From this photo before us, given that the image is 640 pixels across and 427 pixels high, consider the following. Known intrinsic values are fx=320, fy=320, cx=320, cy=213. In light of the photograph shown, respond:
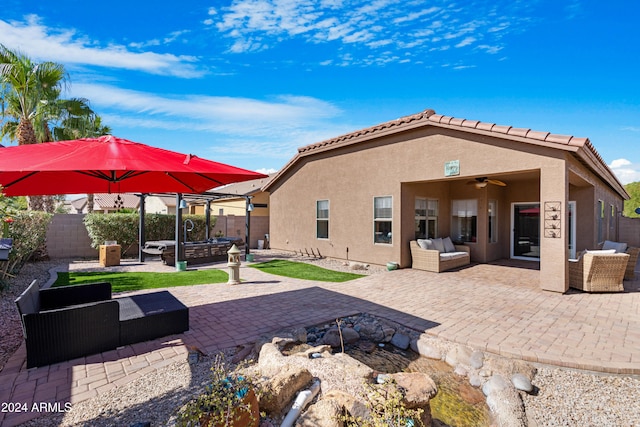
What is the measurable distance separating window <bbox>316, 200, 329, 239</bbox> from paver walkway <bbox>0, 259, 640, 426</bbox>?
485 cm

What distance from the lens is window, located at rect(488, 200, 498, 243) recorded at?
12.5 m

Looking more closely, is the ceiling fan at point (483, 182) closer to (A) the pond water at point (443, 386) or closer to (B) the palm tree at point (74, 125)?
(A) the pond water at point (443, 386)

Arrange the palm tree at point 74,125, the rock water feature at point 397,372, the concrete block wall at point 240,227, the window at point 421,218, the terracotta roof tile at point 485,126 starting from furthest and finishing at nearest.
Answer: the concrete block wall at point 240,227 → the palm tree at point 74,125 → the window at point 421,218 → the terracotta roof tile at point 485,126 → the rock water feature at point 397,372

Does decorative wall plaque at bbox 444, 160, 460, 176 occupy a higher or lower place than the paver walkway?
higher

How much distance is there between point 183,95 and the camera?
12.9 metres

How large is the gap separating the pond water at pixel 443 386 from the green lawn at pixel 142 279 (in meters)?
5.75

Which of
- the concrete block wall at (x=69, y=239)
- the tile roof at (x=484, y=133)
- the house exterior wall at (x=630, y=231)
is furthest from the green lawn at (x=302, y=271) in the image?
the house exterior wall at (x=630, y=231)

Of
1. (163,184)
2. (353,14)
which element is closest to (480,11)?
(353,14)

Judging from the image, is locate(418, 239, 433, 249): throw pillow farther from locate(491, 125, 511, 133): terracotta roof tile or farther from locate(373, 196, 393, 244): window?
locate(491, 125, 511, 133): terracotta roof tile

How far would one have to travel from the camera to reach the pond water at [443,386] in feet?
11.6

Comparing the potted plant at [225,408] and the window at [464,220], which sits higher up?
the window at [464,220]

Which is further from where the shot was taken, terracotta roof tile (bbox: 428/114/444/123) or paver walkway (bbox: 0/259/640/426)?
terracotta roof tile (bbox: 428/114/444/123)

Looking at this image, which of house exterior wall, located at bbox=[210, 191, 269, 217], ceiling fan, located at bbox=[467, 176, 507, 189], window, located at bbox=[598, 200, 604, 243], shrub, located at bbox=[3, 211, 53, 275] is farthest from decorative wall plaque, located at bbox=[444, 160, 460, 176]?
house exterior wall, located at bbox=[210, 191, 269, 217]

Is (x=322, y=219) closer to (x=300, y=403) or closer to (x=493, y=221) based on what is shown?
(x=493, y=221)
